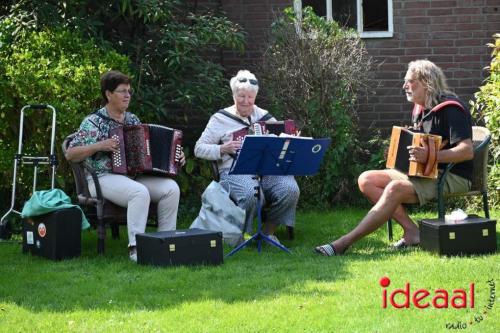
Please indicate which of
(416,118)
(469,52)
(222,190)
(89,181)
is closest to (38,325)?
(89,181)

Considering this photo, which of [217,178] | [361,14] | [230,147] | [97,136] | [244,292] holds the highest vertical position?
[361,14]

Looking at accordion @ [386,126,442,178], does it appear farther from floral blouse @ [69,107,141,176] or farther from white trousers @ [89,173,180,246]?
floral blouse @ [69,107,141,176]

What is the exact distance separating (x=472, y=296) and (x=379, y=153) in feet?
16.9

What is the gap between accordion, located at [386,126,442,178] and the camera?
7848mm

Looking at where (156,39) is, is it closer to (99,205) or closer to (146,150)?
(146,150)

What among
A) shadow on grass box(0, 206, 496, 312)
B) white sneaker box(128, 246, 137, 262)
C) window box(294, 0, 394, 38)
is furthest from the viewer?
window box(294, 0, 394, 38)

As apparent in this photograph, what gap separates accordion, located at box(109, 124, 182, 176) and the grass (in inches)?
29.8

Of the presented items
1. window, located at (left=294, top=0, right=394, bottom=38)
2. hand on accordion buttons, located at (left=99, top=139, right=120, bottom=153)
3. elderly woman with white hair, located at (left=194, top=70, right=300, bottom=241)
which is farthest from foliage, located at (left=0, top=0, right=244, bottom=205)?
hand on accordion buttons, located at (left=99, top=139, right=120, bottom=153)

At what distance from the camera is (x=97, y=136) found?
8.38 metres

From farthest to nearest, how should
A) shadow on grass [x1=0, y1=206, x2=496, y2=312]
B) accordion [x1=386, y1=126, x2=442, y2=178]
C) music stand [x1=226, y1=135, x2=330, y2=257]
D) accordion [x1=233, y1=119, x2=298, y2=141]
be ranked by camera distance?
accordion [x1=233, y1=119, x2=298, y2=141] < music stand [x1=226, y1=135, x2=330, y2=257] < accordion [x1=386, y1=126, x2=442, y2=178] < shadow on grass [x1=0, y1=206, x2=496, y2=312]

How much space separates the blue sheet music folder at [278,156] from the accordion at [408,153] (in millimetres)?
555

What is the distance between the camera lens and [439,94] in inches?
322

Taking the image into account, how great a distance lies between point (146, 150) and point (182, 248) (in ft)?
3.43

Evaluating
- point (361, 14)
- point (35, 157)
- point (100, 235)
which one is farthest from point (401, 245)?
point (361, 14)
